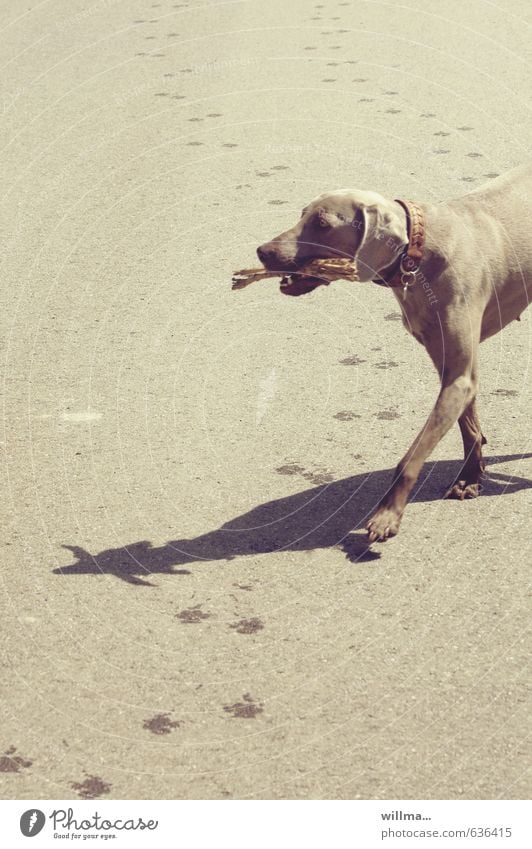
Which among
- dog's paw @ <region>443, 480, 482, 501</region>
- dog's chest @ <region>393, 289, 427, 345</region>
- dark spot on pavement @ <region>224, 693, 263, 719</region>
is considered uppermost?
dog's chest @ <region>393, 289, 427, 345</region>

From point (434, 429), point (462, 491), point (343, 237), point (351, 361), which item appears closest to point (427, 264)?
point (343, 237)

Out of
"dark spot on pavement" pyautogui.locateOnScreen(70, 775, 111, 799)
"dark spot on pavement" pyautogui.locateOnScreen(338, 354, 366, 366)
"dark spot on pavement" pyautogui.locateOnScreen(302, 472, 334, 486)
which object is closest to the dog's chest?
"dark spot on pavement" pyautogui.locateOnScreen(302, 472, 334, 486)

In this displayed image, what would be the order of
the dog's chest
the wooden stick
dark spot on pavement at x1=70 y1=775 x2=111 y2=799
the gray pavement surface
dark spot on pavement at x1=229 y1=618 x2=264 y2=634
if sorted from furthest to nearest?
the dog's chest < the wooden stick < dark spot on pavement at x1=229 y1=618 x2=264 y2=634 < the gray pavement surface < dark spot on pavement at x1=70 y1=775 x2=111 y2=799

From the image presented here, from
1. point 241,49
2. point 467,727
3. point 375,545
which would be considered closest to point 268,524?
point 375,545

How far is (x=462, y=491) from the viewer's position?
589cm

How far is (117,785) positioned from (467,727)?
1.21 m

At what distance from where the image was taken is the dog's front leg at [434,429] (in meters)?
5.47

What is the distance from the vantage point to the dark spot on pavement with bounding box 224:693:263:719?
4.38 m

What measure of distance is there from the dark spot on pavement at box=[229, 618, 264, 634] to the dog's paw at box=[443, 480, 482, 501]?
4.56 feet

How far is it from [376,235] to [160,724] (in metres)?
2.26

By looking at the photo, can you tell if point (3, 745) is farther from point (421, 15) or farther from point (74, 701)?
point (421, 15)

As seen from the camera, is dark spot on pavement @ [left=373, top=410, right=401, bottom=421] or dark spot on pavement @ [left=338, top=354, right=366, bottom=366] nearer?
dark spot on pavement @ [left=373, top=410, right=401, bottom=421]

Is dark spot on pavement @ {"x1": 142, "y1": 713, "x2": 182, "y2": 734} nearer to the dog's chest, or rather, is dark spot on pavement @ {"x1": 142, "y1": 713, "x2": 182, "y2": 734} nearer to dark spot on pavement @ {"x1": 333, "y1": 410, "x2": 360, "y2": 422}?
the dog's chest

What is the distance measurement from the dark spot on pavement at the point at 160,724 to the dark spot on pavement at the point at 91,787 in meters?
0.31
